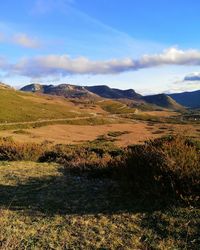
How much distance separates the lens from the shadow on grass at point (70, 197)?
27.5 ft

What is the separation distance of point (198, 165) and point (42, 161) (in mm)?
8424

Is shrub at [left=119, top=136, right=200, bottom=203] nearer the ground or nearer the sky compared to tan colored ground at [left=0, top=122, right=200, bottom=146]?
nearer the sky

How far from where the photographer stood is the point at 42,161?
1587 cm

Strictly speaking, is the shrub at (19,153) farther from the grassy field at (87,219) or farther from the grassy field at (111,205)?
the grassy field at (87,219)

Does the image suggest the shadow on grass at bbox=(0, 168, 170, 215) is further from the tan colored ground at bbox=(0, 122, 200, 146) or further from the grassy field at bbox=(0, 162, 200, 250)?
the tan colored ground at bbox=(0, 122, 200, 146)

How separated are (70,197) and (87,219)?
1544 mm

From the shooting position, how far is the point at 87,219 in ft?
25.6

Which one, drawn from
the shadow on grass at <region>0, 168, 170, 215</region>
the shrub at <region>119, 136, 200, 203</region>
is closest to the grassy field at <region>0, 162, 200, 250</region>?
the shadow on grass at <region>0, 168, 170, 215</region>

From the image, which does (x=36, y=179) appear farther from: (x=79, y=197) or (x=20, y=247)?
(x=20, y=247)

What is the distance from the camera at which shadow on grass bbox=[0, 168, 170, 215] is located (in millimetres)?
8367

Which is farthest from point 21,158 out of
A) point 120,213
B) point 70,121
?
point 70,121

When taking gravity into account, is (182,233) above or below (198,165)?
below

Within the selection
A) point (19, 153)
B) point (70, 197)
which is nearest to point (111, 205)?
point (70, 197)

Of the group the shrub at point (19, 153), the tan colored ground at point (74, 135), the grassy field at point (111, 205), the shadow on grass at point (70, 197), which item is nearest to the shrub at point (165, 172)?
the grassy field at point (111, 205)
